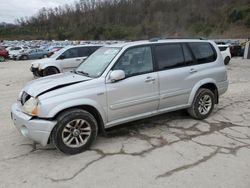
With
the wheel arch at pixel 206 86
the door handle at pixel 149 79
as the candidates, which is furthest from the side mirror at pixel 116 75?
the wheel arch at pixel 206 86

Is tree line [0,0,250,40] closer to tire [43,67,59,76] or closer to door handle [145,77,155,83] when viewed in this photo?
tire [43,67,59,76]

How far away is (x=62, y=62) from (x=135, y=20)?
101m

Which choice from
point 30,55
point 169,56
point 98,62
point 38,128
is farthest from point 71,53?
point 30,55

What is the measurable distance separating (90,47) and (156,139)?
9.00m

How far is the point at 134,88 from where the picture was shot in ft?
14.8

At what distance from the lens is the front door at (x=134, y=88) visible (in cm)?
435

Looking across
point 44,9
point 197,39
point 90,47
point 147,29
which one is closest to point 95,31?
point 147,29

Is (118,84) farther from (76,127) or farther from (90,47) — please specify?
(90,47)

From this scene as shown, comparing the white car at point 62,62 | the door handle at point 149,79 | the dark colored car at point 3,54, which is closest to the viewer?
the door handle at point 149,79

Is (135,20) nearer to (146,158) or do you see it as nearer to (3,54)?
(3,54)

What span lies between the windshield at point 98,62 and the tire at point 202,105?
204 centimetres

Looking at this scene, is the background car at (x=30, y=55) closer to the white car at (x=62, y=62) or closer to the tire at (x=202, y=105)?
the white car at (x=62, y=62)

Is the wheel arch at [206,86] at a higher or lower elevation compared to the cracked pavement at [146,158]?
higher

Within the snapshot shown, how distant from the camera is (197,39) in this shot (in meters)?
5.69
